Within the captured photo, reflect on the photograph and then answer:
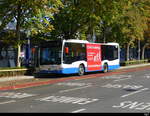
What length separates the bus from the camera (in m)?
23.2

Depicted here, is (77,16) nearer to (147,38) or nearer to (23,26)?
(23,26)

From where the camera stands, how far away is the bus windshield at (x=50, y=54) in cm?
2320

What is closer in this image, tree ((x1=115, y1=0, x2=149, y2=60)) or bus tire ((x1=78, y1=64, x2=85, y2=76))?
bus tire ((x1=78, y1=64, x2=85, y2=76))

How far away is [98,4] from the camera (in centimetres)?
3009

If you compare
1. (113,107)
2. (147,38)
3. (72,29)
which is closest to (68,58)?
(72,29)

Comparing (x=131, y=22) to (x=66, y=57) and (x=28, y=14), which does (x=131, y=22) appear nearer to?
(x=66, y=57)

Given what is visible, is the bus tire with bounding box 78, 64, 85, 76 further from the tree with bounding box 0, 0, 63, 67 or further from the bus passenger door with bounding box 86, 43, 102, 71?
the tree with bounding box 0, 0, 63, 67

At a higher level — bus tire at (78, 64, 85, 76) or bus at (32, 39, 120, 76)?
bus at (32, 39, 120, 76)

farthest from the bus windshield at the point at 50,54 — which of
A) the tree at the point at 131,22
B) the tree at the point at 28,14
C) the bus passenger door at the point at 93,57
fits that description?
the tree at the point at 131,22

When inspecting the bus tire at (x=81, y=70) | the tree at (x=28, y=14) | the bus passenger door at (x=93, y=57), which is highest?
the tree at (x=28, y=14)

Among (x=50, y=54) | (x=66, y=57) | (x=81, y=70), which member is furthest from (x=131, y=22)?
(x=50, y=54)

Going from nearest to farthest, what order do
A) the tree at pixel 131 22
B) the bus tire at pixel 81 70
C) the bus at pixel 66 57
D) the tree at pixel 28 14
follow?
the tree at pixel 28 14, the bus at pixel 66 57, the bus tire at pixel 81 70, the tree at pixel 131 22

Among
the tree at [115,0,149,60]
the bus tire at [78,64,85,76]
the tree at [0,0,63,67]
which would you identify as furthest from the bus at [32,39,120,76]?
the tree at [115,0,149,60]

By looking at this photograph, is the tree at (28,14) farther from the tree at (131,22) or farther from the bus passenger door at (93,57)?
the tree at (131,22)
